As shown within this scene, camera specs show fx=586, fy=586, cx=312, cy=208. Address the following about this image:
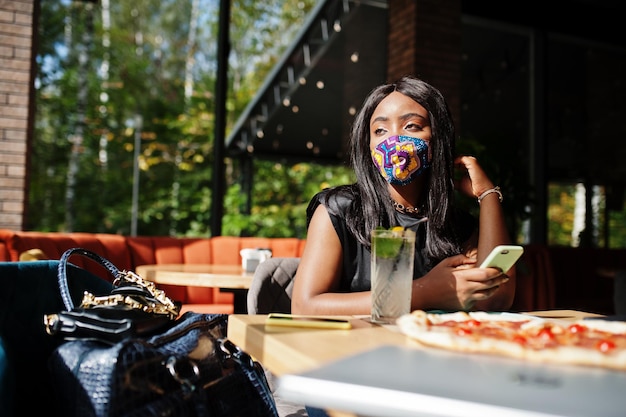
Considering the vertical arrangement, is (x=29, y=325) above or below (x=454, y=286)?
below

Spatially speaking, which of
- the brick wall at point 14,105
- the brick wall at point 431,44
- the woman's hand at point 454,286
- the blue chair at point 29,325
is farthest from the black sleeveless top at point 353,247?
the brick wall at point 431,44

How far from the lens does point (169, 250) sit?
390cm

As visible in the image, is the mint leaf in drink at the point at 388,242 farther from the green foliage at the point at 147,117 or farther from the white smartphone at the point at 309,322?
the green foliage at the point at 147,117

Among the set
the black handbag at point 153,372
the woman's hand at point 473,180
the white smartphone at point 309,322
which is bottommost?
the black handbag at point 153,372

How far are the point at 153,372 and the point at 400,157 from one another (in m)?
0.72

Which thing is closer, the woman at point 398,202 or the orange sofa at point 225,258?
the woman at point 398,202

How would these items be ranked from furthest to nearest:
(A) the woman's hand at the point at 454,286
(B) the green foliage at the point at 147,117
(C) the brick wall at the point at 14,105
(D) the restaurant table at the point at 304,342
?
(B) the green foliage at the point at 147,117
(C) the brick wall at the point at 14,105
(A) the woman's hand at the point at 454,286
(D) the restaurant table at the point at 304,342

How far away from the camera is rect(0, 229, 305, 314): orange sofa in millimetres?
3250

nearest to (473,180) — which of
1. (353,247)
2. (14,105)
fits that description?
(353,247)

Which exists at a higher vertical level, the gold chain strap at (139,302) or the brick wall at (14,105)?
the brick wall at (14,105)

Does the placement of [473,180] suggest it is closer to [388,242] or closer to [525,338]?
[388,242]

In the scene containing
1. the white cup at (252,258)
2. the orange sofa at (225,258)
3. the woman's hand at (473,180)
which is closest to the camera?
the woman's hand at (473,180)

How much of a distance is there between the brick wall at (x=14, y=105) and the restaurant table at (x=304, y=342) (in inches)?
130

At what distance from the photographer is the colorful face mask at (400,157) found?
1346 mm
